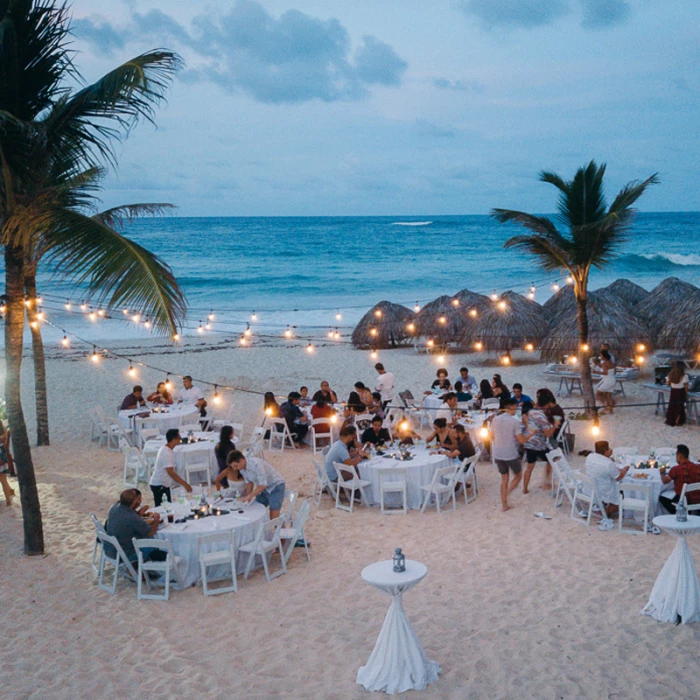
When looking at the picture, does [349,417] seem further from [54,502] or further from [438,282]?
[438,282]

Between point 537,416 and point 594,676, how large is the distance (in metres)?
5.09

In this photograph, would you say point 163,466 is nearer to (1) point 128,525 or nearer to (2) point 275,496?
(2) point 275,496

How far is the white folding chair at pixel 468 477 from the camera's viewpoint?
9.84 metres

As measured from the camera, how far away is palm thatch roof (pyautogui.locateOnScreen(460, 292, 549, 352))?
2009 centimetres

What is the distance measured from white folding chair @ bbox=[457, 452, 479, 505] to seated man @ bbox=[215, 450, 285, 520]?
2658 millimetres

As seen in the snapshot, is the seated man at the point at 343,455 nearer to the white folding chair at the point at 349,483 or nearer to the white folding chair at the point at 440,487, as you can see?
the white folding chair at the point at 349,483

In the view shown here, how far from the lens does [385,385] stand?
14.3 meters

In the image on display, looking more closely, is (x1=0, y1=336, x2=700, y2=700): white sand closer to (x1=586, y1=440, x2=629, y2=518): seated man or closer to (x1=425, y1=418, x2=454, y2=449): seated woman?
(x1=586, y1=440, x2=629, y2=518): seated man

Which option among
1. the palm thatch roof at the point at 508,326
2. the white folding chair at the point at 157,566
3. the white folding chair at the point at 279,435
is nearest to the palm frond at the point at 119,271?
the white folding chair at the point at 157,566

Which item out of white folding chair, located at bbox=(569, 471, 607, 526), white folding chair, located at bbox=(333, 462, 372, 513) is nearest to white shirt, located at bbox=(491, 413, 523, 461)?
white folding chair, located at bbox=(569, 471, 607, 526)

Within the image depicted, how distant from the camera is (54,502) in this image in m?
10.3

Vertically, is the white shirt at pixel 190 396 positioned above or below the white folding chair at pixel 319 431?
above

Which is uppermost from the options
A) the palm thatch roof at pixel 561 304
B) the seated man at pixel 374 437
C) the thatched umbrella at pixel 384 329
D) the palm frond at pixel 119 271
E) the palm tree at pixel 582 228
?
the palm tree at pixel 582 228

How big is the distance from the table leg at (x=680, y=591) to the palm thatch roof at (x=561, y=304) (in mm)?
14540
